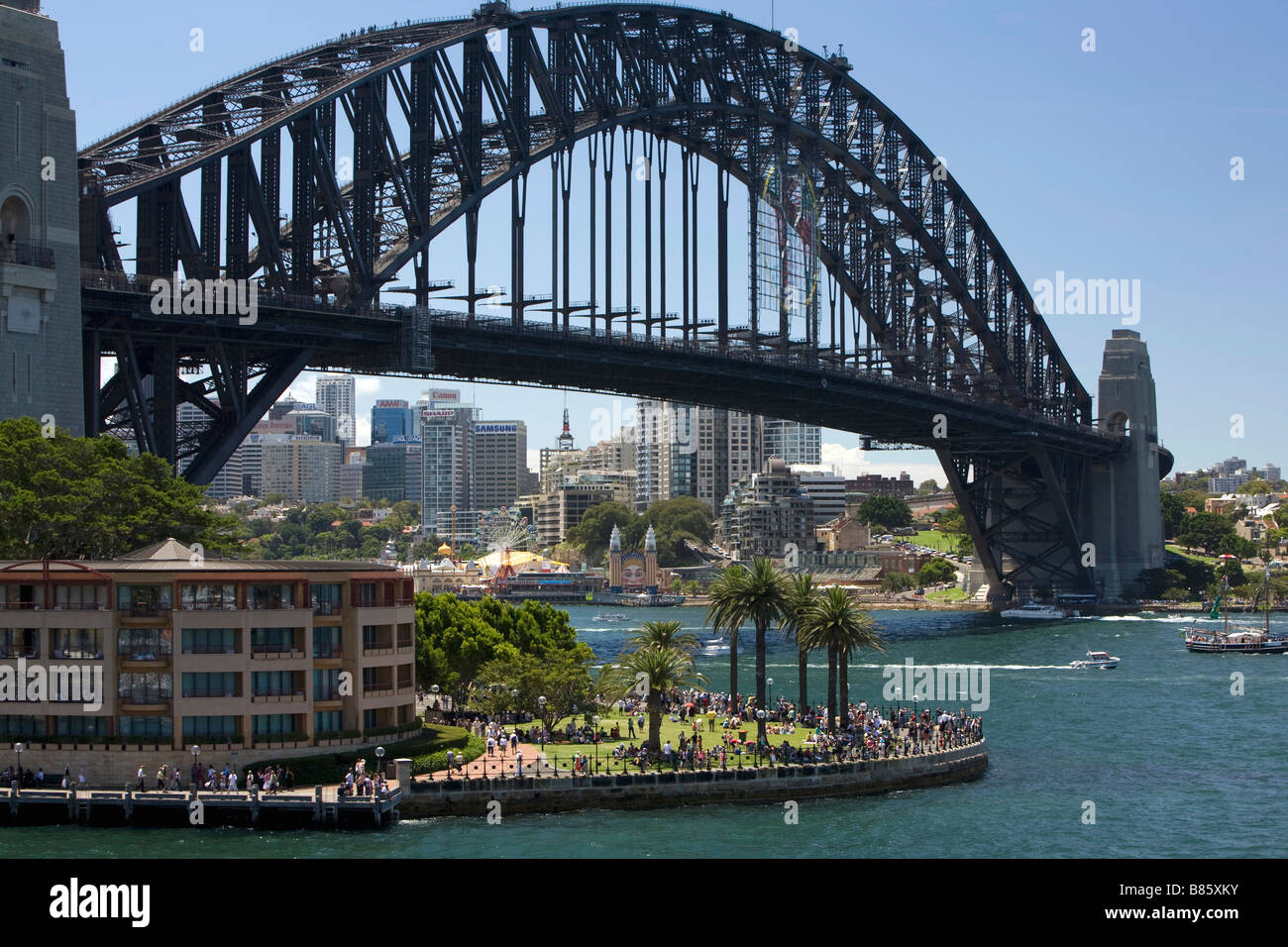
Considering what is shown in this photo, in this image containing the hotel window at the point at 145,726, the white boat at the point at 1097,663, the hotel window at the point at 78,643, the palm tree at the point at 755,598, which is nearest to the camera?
the hotel window at the point at 145,726

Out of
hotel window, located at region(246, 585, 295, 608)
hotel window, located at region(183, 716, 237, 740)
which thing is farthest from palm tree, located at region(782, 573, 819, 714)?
hotel window, located at region(183, 716, 237, 740)

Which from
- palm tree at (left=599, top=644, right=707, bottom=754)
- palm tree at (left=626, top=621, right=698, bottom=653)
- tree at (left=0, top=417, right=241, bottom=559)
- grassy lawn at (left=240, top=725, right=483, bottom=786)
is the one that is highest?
tree at (left=0, top=417, right=241, bottom=559)

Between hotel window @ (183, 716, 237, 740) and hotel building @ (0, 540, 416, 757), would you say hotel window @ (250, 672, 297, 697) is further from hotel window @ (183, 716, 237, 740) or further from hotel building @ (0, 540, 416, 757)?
hotel window @ (183, 716, 237, 740)

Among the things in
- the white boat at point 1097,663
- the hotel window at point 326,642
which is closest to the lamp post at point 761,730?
the hotel window at point 326,642

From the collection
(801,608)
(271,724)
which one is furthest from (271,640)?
(801,608)

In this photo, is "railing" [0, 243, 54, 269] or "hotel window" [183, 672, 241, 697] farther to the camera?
"railing" [0, 243, 54, 269]

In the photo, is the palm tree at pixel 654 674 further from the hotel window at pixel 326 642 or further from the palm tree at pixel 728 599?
the hotel window at pixel 326 642

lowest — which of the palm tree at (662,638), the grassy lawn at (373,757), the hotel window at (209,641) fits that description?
the grassy lawn at (373,757)
